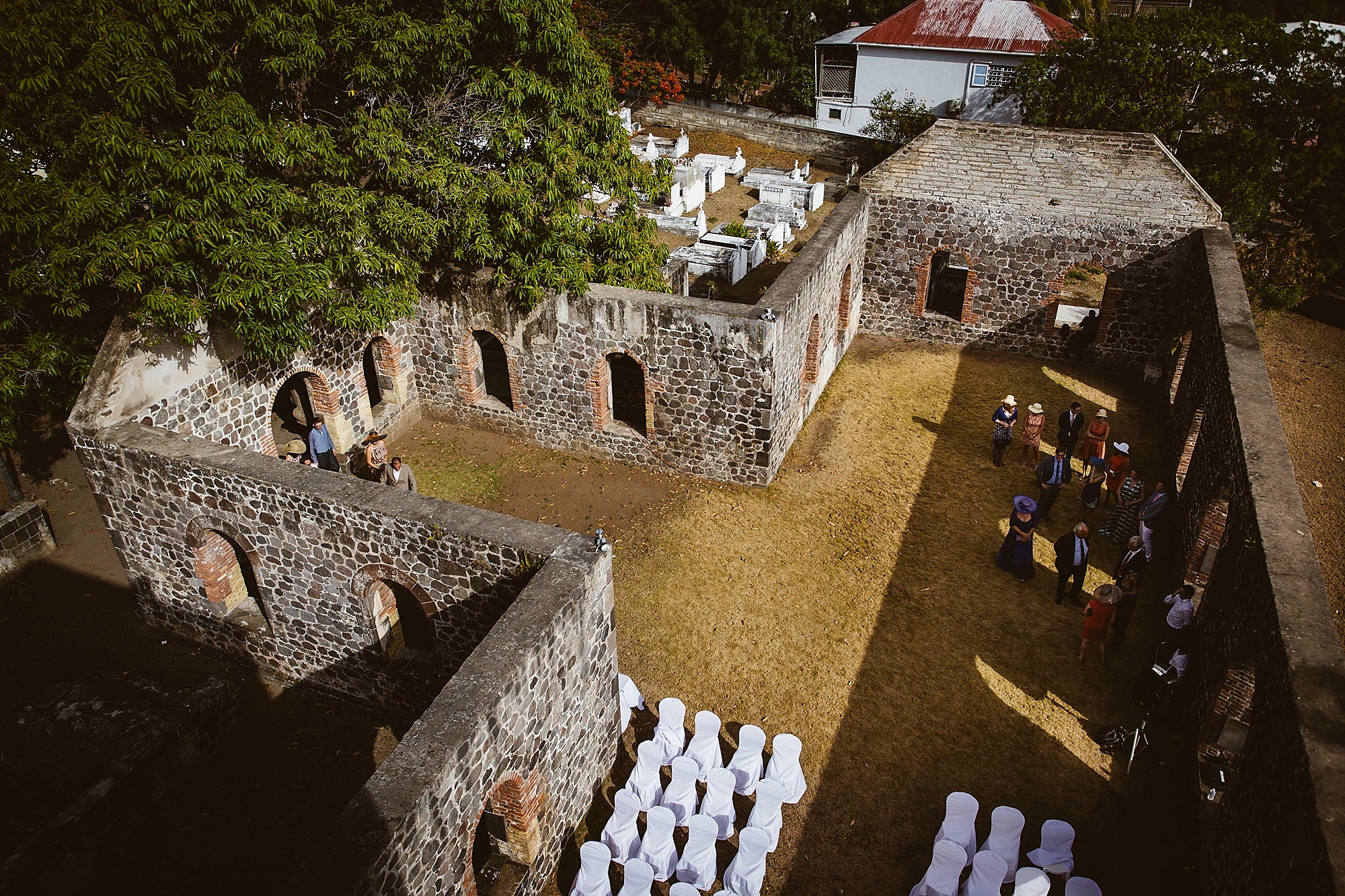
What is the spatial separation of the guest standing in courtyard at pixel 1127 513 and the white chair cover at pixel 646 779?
7.68 meters

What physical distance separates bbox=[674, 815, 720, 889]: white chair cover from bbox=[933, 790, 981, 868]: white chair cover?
78.4 inches

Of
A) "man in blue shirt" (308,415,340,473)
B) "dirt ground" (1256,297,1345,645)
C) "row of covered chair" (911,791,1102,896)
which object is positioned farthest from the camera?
"man in blue shirt" (308,415,340,473)

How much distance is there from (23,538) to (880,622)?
11.9 m

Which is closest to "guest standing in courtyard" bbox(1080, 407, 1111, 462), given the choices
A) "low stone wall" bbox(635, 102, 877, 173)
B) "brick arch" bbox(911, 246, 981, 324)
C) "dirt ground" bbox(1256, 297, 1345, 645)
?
"dirt ground" bbox(1256, 297, 1345, 645)

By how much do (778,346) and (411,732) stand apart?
7.73 metres

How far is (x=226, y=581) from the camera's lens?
33.1 ft

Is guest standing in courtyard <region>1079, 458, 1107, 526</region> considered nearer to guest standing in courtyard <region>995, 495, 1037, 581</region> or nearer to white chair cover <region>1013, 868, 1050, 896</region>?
guest standing in courtyard <region>995, 495, 1037, 581</region>

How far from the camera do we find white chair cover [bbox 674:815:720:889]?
7383 millimetres

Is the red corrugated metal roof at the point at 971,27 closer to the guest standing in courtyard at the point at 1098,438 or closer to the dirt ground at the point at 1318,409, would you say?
the dirt ground at the point at 1318,409

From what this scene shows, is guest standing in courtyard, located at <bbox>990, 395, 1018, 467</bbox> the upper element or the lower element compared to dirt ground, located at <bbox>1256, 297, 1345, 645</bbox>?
upper

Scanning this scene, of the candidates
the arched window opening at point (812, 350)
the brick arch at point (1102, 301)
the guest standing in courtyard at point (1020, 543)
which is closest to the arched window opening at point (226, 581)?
the arched window opening at point (812, 350)

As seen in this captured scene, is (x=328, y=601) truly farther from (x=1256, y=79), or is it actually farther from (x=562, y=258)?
(x=1256, y=79)

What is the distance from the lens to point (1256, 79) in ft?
57.0

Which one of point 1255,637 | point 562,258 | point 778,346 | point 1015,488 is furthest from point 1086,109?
point 1255,637
